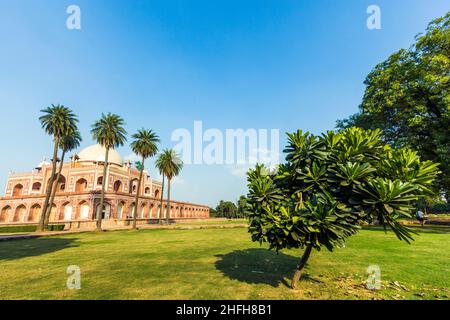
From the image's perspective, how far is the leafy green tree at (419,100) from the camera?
21.2 metres

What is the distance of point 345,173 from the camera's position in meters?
5.48

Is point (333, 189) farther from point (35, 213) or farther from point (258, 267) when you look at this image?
point (35, 213)

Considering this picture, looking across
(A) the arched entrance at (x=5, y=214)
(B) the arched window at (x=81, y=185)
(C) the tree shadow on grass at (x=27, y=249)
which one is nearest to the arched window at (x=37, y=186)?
(A) the arched entrance at (x=5, y=214)

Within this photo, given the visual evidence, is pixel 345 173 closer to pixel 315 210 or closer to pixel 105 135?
pixel 315 210

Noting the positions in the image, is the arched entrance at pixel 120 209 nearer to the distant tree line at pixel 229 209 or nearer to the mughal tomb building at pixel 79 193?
the mughal tomb building at pixel 79 193

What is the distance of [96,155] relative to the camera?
7162 cm

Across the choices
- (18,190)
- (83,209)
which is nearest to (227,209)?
(83,209)

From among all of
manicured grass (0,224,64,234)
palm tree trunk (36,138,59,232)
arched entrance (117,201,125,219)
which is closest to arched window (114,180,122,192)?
arched entrance (117,201,125,219)

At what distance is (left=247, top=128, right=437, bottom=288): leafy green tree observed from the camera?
5105 millimetres

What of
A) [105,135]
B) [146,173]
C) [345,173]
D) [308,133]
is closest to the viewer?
[345,173]

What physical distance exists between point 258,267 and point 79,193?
6000 cm

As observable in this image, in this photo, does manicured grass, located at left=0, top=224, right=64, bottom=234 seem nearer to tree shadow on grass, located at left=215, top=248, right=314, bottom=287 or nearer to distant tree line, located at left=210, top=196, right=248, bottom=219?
tree shadow on grass, located at left=215, top=248, right=314, bottom=287
